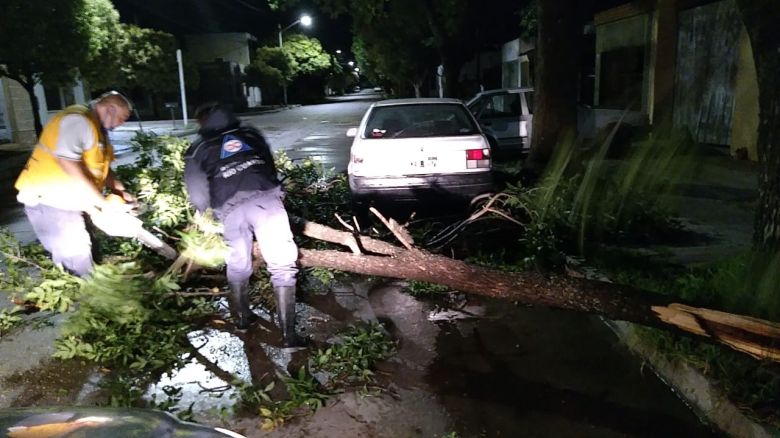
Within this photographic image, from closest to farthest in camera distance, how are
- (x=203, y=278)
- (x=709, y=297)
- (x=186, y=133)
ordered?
(x=709, y=297) → (x=203, y=278) → (x=186, y=133)

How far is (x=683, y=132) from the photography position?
12.4m

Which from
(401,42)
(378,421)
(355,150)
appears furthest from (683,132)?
(401,42)

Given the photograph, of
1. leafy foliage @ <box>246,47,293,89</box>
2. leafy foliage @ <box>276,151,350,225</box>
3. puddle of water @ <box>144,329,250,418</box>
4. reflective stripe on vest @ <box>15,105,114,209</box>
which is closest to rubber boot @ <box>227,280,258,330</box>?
puddle of water @ <box>144,329,250,418</box>

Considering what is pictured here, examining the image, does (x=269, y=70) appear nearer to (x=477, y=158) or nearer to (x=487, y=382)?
(x=477, y=158)

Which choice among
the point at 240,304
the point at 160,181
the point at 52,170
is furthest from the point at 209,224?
the point at 160,181

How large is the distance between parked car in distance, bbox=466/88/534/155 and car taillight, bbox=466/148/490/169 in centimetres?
531

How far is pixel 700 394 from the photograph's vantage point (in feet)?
11.7

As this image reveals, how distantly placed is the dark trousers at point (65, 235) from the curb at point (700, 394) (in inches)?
156

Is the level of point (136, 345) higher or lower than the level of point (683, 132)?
lower

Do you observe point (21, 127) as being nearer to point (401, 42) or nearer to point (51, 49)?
point (51, 49)

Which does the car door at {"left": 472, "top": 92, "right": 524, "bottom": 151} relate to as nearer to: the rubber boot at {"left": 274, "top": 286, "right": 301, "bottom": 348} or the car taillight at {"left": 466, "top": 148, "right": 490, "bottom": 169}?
the car taillight at {"left": 466, "top": 148, "right": 490, "bottom": 169}

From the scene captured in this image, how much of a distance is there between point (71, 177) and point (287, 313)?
1731mm

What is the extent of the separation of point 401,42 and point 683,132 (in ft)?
65.4

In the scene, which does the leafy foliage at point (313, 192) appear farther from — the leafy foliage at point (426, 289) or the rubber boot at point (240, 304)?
the rubber boot at point (240, 304)
